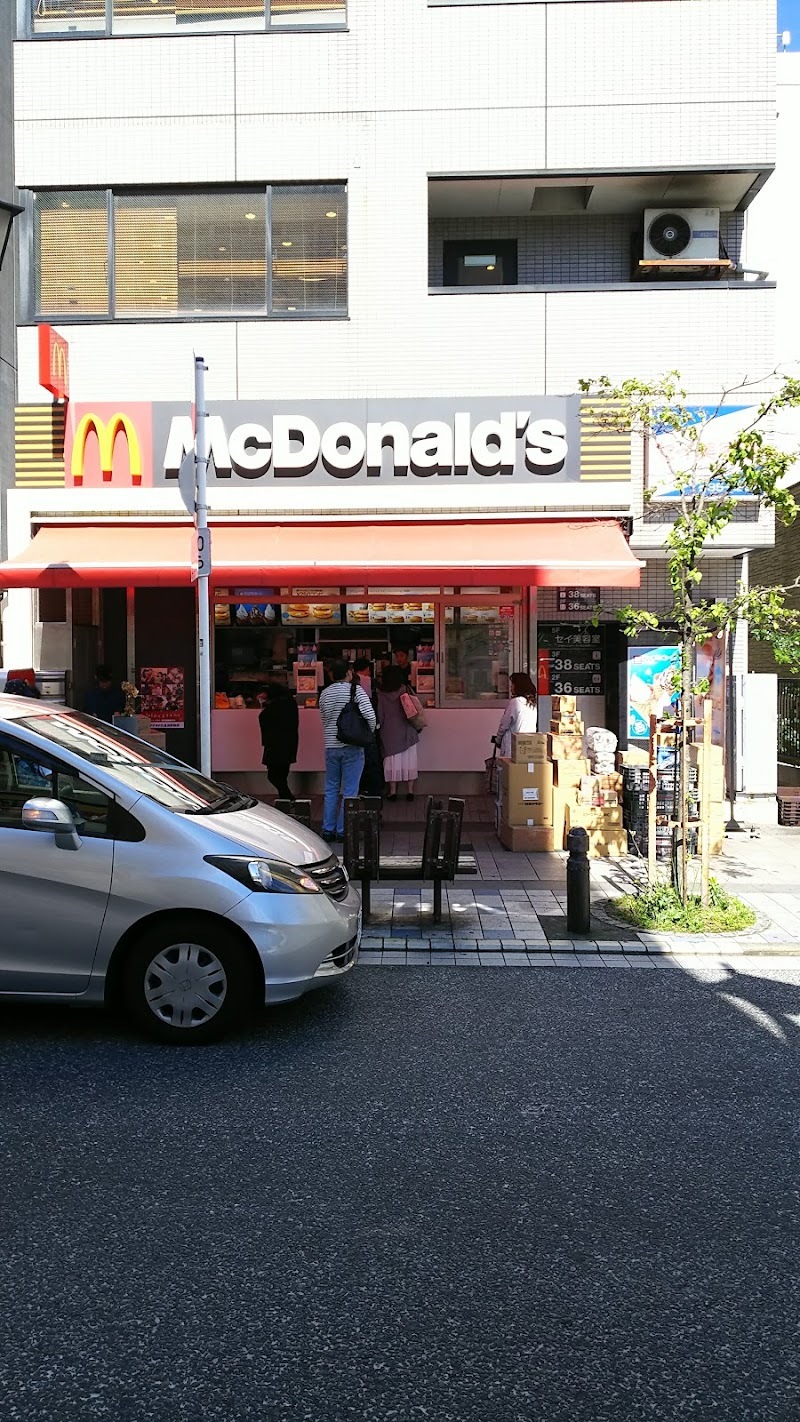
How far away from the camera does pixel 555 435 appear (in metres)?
13.3

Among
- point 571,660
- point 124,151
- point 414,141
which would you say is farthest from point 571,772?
point 124,151

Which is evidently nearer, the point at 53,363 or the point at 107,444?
the point at 53,363

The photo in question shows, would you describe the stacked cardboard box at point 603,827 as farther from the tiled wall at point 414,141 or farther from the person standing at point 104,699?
the person standing at point 104,699

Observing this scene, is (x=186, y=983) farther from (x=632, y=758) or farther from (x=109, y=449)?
(x=109, y=449)

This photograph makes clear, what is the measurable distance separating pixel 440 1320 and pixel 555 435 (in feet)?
36.7

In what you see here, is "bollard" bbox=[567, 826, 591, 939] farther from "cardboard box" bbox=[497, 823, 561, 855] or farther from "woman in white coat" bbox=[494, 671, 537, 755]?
"woman in white coat" bbox=[494, 671, 537, 755]

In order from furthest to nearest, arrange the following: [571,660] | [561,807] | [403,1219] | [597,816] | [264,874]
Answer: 1. [571,660]
2. [561,807]
3. [597,816]
4. [264,874]
5. [403,1219]

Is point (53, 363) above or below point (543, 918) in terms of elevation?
above

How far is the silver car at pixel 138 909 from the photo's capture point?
18.8ft

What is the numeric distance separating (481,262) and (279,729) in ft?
22.2

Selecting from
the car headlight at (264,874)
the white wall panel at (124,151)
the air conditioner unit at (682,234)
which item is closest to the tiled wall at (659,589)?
the air conditioner unit at (682,234)

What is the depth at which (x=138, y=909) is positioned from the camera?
225 inches

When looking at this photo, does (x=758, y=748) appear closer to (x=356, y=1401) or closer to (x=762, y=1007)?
(x=762, y=1007)

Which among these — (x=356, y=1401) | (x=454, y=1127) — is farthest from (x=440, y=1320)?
(x=454, y=1127)
